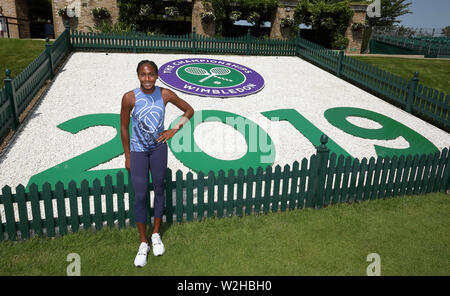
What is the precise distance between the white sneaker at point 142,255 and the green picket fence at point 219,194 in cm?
75

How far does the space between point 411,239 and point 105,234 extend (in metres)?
4.60

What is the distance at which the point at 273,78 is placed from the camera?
528 inches

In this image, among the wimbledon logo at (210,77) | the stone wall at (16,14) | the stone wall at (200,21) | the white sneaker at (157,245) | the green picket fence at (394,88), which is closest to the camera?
the white sneaker at (157,245)

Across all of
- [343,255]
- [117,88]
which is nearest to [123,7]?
[117,88]

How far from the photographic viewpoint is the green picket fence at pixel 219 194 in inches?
187

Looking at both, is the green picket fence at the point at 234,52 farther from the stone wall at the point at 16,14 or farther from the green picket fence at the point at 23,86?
the stone wall at the point at 16,14

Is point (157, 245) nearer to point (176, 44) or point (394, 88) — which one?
Answer: point (394, 88)

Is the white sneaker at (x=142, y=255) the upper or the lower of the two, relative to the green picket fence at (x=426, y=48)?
lower

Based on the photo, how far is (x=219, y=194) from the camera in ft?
17.6

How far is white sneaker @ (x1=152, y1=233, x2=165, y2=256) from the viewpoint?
4516mm

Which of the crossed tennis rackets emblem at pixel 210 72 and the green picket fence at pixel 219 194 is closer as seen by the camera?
the green picket fence at pixel 219 194

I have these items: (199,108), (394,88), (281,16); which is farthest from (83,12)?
(394,88)

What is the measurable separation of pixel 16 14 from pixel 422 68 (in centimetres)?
2509

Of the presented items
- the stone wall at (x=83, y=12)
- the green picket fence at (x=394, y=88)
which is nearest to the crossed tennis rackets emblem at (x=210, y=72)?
the green picket fence at (x=394, y=88)
